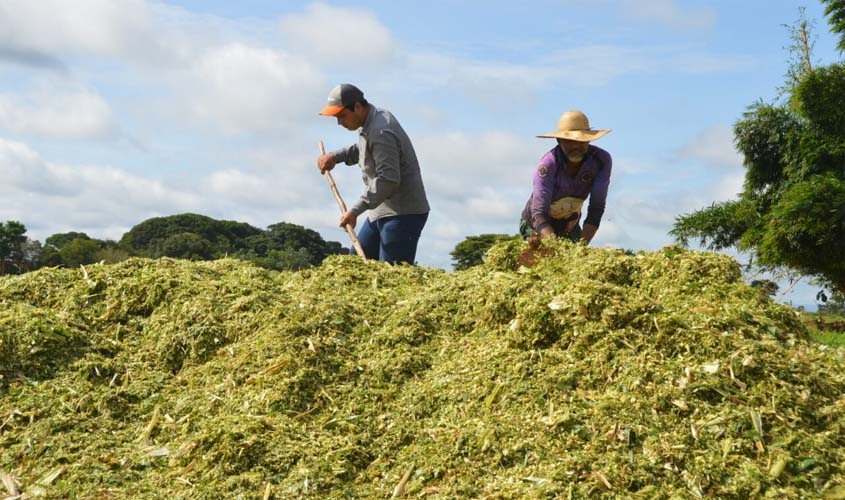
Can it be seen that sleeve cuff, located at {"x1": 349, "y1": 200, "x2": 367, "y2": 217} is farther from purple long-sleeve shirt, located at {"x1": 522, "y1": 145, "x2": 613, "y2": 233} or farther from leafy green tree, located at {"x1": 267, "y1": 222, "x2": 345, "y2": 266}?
leafy green tree, located at {"x1": 267, "y1": 222, "x2": 345, "y2": 266}

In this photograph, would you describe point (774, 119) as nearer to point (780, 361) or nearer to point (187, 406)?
point (780, 361)

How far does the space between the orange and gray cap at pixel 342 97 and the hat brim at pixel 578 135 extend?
154 cm

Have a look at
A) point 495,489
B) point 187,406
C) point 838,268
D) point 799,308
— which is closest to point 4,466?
point 187,406

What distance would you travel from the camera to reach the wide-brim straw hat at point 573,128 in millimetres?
5707

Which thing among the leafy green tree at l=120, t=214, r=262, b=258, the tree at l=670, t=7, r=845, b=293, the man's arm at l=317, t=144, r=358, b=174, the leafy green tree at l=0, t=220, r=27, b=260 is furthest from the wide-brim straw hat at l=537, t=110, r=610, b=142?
the leafy green tree at l=120, t=214, r=262, b=258

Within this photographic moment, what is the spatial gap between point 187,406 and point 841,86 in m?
17.2

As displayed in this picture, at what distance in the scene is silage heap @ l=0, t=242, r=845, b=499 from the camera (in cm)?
315

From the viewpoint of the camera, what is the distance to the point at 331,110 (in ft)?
20.2

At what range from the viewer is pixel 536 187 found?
5.75 metres

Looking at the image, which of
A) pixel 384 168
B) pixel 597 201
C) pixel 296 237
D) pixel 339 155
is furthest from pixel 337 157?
pixel 296 237

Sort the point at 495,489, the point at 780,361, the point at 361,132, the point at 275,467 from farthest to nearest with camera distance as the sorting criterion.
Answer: the point at 361,132, the point at 780,361, the point at 275,467, the point at 495,489

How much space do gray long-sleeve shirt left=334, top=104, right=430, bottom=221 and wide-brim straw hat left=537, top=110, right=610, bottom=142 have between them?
110cm

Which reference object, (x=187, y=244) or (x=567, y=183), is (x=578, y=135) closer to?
(x=567, y=183)

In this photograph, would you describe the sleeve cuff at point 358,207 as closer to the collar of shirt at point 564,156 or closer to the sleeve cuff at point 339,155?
A: the sleeve cuff at point 339,155
